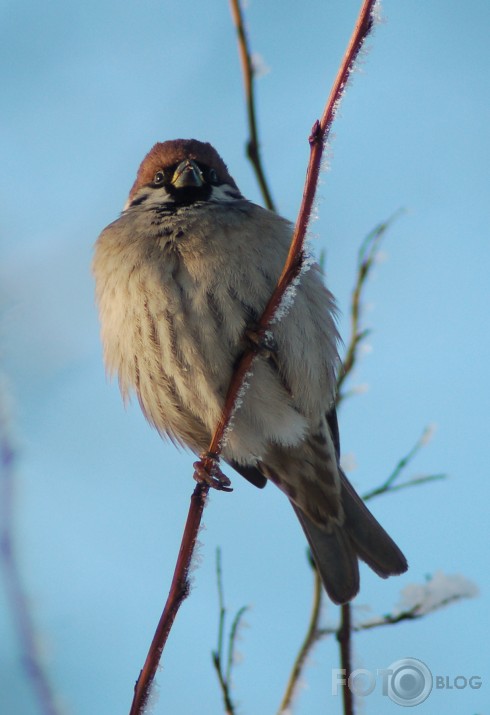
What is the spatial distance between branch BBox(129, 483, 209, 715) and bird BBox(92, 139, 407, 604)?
873mm

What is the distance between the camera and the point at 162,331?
3656mm

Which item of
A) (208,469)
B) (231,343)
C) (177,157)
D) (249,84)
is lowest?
(208,469)

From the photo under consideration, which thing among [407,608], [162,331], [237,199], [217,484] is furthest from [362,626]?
[237,199]

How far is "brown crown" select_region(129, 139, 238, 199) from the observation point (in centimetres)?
463

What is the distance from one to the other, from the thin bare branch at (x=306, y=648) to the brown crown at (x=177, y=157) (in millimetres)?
2333

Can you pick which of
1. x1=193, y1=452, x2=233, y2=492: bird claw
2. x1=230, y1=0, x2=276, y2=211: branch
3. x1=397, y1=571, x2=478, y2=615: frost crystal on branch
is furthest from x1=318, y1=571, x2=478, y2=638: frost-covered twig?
x1=230, y1=0, x2=276, y2=211: branch

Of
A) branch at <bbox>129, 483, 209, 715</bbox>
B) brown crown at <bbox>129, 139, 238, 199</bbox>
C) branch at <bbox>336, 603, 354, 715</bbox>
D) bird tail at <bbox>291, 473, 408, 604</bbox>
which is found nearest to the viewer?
branch at <bbox>129, 483, 209, 715</bbox>

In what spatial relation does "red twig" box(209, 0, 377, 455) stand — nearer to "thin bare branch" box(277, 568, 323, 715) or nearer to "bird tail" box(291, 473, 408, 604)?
"thin bare branch" box(277, 568, 323, 715)

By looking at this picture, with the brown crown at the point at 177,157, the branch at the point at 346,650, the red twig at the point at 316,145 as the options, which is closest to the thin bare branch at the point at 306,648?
the branch at the point at 346,650

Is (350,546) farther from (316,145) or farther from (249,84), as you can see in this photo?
(316,145)

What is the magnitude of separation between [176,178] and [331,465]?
169cm

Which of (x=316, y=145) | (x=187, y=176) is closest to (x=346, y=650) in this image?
(x=316, y=145)

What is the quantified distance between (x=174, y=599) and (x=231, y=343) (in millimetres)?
1625

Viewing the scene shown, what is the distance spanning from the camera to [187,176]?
13.9ft
